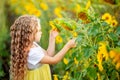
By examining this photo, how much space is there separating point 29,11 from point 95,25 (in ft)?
7.05

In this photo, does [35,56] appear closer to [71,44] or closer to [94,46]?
[71,44]

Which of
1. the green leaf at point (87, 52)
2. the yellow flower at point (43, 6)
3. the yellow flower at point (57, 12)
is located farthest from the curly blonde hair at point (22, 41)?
the yellow flower at point (43, 6)

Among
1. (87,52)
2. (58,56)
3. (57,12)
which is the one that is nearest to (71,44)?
(58,56)

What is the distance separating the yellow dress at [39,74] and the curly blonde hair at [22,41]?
5 centimetres

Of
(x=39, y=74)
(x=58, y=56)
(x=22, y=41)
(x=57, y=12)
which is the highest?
(x=57, y=12)

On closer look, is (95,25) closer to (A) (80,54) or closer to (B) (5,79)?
(A) (80,54)

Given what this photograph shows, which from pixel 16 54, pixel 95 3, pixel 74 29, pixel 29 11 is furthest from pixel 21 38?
pixel 29 11

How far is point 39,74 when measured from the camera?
357 cm

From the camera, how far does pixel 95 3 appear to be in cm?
447

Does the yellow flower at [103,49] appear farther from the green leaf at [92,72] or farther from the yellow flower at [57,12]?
the yellow flower at [57,12]

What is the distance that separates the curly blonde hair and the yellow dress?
0.05 m

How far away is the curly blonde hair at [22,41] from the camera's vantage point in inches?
137

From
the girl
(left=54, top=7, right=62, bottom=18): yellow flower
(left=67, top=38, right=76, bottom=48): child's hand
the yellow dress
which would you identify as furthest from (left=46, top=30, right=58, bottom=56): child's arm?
(left=54, top=7, right=62, bottom=18): yellow flower

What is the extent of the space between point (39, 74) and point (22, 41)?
0.28 metres
